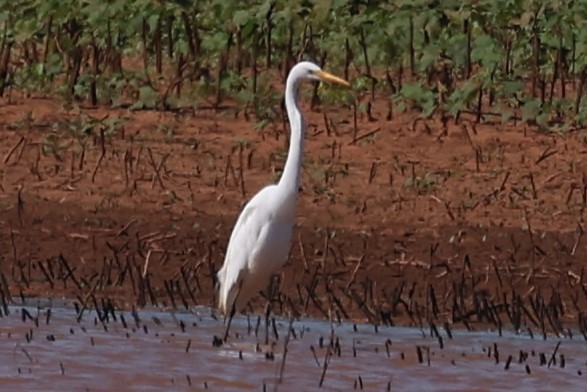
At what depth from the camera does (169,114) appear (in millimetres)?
15156

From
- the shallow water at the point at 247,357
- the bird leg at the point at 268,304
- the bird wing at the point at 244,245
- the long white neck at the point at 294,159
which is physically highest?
the long white neck at the point at 294,159

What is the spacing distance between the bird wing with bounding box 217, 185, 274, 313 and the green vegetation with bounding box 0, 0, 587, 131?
4543 millimetres

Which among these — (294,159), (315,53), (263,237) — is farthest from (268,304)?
(315,53)

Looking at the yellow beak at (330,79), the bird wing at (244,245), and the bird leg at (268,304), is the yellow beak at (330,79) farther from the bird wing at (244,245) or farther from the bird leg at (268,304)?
the bird leg at (268,304)

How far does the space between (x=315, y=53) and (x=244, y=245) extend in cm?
618

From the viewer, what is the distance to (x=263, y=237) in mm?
10406

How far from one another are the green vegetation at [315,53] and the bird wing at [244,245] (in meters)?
4.54

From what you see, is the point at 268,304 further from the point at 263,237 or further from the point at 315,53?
the point at 315,53

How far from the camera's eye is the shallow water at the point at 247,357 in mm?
8867

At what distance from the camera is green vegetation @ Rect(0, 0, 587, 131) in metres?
15.3

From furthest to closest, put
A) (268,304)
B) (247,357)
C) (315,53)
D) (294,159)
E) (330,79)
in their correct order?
(315,53) → (330,79) → (294,159) → (268,304) → (247,357)

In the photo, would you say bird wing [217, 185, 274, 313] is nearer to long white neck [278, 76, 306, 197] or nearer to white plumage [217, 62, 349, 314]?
white plumage [217, 62, 349, 314]

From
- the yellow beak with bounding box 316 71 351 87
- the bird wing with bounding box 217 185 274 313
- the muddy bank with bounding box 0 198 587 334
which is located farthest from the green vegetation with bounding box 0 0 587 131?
the bird wing with bounding box 217 185 274 313

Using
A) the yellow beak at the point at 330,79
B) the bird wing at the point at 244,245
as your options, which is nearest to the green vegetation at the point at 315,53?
the yellow beak at the point at 330,79
